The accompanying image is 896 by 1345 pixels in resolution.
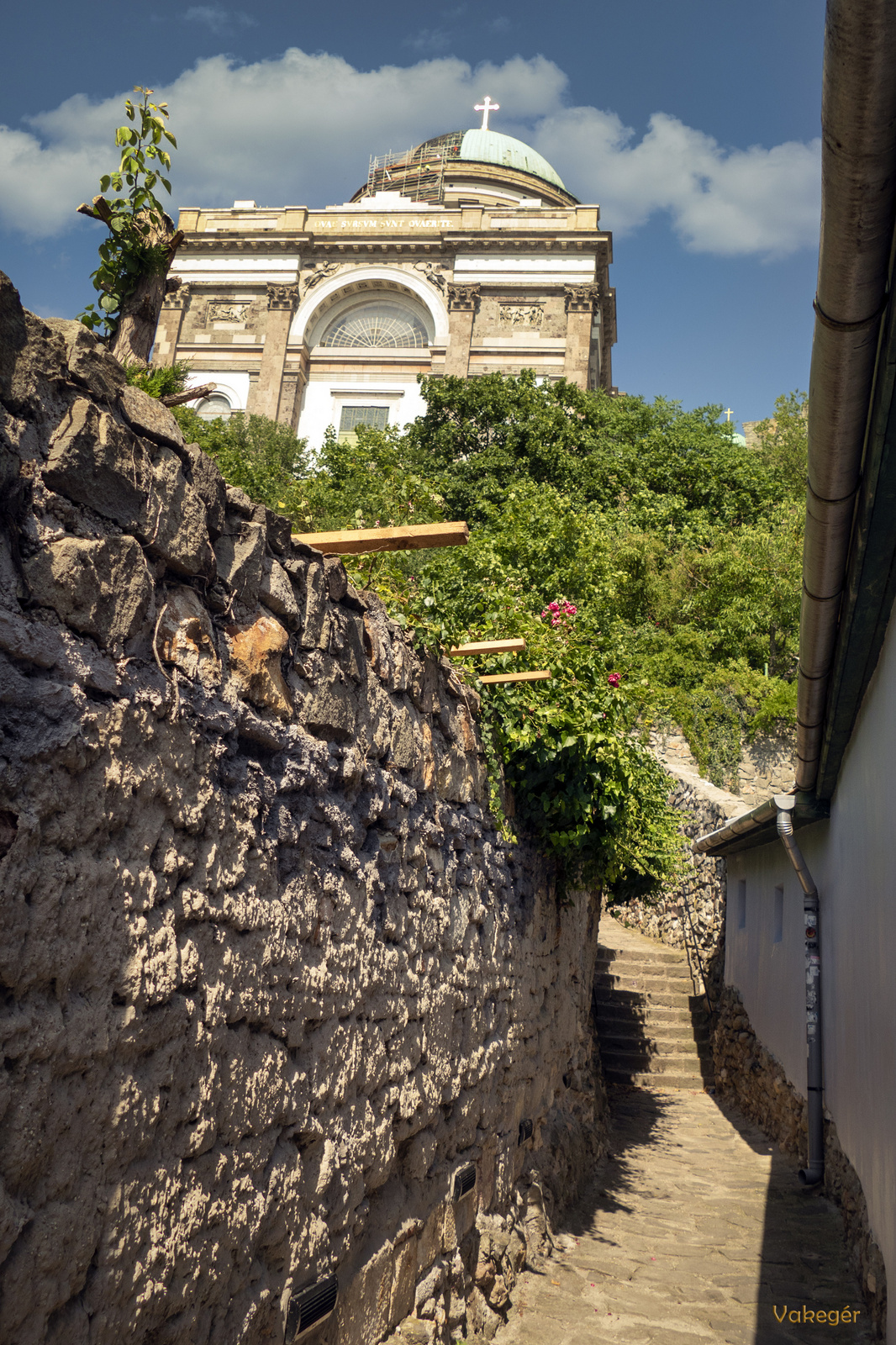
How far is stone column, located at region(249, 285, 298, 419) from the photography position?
29.3m

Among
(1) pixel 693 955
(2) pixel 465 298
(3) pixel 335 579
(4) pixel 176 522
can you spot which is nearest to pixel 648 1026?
(1) pixel 693 955

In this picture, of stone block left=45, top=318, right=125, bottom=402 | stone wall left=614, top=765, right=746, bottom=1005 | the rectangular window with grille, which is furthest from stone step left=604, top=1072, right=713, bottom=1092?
the rectangular window with grille

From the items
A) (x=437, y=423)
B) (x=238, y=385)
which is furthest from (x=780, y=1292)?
(x=238, y=385)

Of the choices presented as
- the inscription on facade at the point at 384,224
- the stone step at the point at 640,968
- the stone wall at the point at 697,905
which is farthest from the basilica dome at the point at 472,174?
the stone step at the point at 640,968

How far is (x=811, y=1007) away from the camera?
6398 millimetres

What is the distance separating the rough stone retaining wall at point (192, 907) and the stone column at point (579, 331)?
88.2ft

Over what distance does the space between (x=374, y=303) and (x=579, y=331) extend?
683cm

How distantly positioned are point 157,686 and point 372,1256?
1.85 metres

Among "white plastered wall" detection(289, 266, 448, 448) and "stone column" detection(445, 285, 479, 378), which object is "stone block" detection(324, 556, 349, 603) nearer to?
"stone column" detection(445, 285, 479, 378)

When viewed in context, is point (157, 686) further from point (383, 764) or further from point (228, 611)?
point (383, 764)

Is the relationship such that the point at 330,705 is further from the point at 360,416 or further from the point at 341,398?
the point at 341,398

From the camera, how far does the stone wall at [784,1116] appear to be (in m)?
4.27

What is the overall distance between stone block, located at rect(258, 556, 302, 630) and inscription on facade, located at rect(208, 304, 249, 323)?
3068 centimetres

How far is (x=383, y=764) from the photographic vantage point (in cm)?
295
